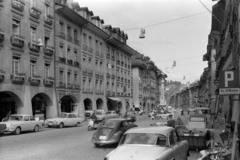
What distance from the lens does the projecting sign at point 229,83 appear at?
24.8ft

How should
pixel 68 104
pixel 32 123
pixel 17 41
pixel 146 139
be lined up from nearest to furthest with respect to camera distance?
pixel 146 139 < pixel 32 123 < pixel 17 41 < pixel 68 104

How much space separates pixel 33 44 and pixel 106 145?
18578mm

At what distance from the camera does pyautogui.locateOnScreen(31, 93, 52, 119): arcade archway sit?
105 ft

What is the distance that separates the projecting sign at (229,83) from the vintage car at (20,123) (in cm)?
1703

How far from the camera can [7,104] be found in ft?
95.0

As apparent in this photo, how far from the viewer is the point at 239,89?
7484mm

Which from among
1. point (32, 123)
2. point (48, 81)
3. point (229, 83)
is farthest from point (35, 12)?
point (229, 83)

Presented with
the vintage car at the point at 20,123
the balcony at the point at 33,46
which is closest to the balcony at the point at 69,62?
the balcony at the point at 33,46

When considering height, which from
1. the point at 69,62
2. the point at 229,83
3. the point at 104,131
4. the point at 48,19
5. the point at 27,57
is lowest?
the point at 104,131

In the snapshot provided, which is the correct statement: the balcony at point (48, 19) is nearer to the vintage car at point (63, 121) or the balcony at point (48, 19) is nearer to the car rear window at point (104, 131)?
the vintage car at point (63, 121)

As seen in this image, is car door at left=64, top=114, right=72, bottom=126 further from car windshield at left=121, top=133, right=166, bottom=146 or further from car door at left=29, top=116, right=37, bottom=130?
car windshield at left=121, top=133, right=166, bottom=146

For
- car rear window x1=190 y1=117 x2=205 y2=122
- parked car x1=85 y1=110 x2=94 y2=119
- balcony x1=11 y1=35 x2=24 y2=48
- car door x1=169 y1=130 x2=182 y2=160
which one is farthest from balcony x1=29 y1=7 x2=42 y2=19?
car door x1=169 y1=130 x2=182 y2=160

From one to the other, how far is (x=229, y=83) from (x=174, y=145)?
7.70 feet

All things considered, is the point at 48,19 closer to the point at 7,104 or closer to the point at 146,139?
the point at 7,104
